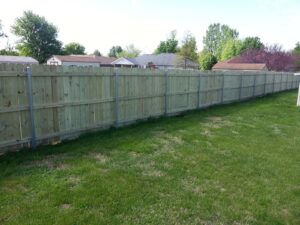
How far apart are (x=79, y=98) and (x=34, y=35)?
5547 centimetres

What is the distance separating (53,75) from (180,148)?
9.97 ft

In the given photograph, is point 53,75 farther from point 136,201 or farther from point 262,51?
point 262,51

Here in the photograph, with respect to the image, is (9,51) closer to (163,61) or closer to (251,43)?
(163,61)

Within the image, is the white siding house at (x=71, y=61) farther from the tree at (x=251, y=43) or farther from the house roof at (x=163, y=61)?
the tree at (x=251, y=43)

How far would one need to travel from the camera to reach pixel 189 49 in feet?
159

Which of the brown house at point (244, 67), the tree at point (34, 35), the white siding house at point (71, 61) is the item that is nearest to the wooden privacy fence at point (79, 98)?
the brown house at point (244, 67)

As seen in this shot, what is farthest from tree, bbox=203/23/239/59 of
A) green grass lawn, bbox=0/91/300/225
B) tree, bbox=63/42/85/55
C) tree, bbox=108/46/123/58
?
green grass lawn, bbox=0/91/300/225

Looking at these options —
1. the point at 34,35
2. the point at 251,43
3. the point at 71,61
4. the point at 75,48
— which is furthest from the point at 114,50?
the point at 71,61

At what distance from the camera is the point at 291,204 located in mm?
3725

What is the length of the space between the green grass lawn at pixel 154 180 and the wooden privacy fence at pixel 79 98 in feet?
1.38

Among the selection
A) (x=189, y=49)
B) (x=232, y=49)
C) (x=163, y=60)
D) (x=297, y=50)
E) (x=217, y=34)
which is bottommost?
(x=163, y=60)

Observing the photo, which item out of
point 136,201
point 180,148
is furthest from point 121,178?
point 180,148

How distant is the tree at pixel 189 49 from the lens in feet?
159

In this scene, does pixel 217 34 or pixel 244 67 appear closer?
pixel 244 67
